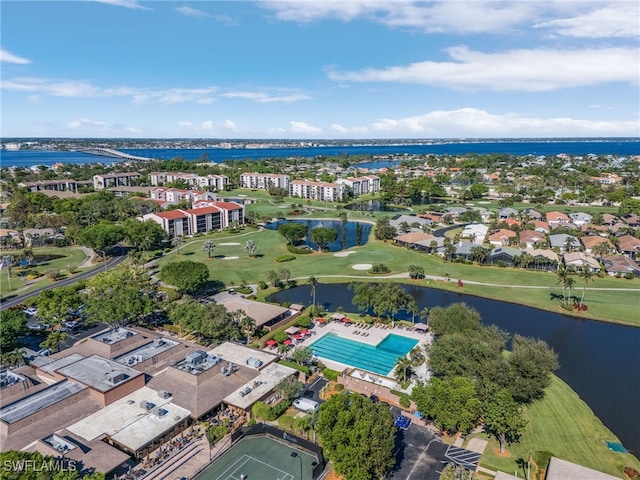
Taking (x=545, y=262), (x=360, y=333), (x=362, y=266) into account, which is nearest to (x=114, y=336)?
(x=360, y=333)

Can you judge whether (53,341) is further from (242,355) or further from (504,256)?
(504,256)

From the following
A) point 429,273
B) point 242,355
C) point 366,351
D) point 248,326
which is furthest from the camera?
point 429,273

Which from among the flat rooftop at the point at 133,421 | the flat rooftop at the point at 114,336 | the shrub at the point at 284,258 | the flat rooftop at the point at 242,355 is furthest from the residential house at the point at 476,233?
the flat rooftop at the point at 133,421

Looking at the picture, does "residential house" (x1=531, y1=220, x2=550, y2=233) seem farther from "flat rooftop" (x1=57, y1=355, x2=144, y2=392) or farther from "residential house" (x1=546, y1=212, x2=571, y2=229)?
"flat rooftop" (x1=57, y1=355, x2=144, y2=392)

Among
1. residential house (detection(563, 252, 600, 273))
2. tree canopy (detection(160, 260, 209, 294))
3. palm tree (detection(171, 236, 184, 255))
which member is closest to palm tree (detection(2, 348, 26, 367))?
tree canopy (detection(160, 260, 209, 294))

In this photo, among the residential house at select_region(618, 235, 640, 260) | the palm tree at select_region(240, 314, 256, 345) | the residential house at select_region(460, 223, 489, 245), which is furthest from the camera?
the residential house at select_region(460, 223, 489, 245)

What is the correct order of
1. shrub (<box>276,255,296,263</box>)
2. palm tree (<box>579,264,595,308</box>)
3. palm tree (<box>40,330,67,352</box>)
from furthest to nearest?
shrub (<box>276,255,296,263</box>)
palm tree (<box>579,264,595,308</box>)
palm tree (<box>40,330,67,352</box>)

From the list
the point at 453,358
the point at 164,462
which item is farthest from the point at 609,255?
the point at 164,462

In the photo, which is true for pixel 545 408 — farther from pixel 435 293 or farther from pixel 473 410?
pixel 435 293
